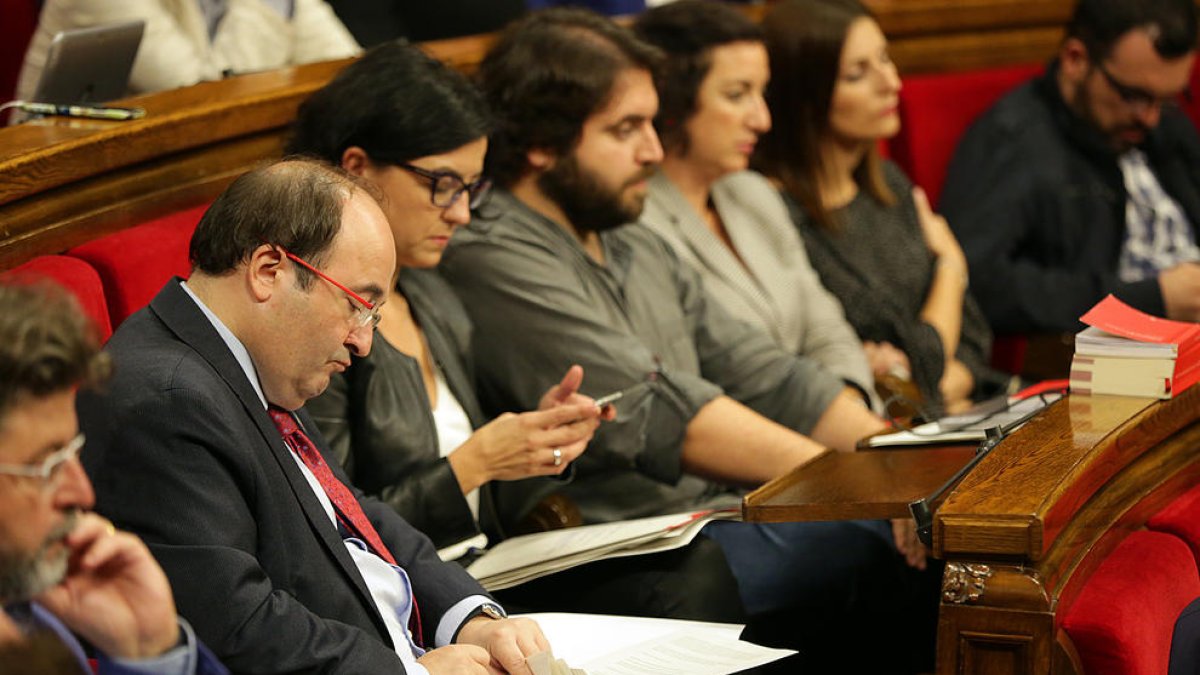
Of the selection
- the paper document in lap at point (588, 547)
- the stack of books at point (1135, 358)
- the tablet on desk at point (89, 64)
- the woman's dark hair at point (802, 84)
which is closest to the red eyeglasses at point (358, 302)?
the paper document in lap at point (588, 547)

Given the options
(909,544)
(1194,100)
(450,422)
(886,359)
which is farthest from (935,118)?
(450,422)

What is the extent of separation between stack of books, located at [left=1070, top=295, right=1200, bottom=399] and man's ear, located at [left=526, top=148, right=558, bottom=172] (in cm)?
96

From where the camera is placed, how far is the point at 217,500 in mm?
1627

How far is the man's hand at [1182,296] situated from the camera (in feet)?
11.6

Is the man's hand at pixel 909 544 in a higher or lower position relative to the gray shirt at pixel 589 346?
lower

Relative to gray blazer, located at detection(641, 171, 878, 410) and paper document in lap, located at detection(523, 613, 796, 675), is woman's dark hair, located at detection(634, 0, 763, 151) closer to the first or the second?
gray blazer, located at detection(641, 171, 878, 410)

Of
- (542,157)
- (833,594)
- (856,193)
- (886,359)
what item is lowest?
(833,594)

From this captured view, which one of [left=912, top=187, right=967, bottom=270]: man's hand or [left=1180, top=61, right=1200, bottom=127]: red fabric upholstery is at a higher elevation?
[left=1180, top=61, right=1200, bottom=127]: red fabric upholstery

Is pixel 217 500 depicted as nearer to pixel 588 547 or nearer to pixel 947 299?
pixel 588 547

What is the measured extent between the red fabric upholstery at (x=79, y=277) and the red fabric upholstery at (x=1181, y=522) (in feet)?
5.00

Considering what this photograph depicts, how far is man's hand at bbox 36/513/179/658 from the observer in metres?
1.29

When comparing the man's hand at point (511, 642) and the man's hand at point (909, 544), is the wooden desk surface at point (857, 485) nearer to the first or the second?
the man's hand at point (909, 544)

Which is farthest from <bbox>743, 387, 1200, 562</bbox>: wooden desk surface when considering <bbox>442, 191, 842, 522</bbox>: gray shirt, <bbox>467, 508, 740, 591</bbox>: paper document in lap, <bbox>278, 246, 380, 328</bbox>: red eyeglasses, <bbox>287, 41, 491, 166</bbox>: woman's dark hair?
<bbox>287, 41, 491, 166</bbox>: woman's dark hair

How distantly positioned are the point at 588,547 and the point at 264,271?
722mm
